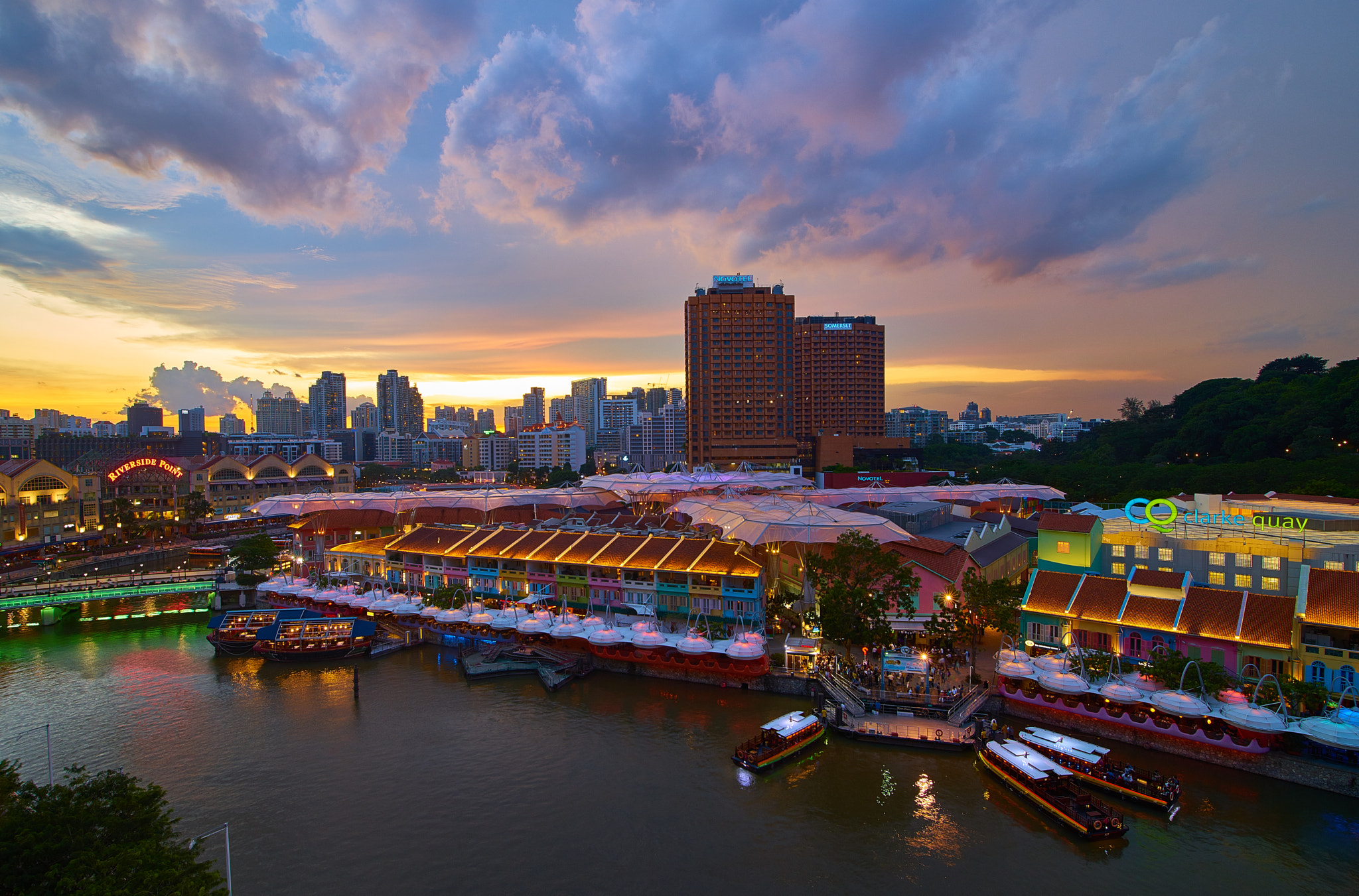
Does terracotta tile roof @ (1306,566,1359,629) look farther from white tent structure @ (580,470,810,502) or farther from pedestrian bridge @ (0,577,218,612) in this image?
pedestrian bridge @ (0,577,218,612)

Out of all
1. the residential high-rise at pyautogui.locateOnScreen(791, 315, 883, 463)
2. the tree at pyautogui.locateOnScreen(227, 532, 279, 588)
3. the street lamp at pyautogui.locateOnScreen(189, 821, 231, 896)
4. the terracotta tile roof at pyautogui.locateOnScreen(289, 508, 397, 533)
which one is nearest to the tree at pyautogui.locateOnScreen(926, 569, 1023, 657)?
the street lamp at pyautogui.locateOnScreen(189, 821, 231, 896)

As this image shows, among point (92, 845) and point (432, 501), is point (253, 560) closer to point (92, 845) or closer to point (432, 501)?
point (432, 501)

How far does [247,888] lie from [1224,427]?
76.6m

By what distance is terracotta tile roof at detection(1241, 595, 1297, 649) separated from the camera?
773 inches

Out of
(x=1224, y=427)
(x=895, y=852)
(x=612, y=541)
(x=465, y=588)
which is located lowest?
(x=895, y=852)

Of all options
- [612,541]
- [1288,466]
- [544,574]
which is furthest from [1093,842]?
[1288,466]

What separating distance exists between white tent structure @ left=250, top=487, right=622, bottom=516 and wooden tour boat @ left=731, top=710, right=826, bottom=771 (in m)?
38.0

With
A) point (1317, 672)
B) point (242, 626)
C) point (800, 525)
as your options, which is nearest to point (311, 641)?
point (242, 626)

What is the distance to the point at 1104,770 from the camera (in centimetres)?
1836

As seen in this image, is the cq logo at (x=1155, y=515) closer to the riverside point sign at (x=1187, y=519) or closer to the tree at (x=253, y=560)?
the riverside point sign at (x=1187, y=519)

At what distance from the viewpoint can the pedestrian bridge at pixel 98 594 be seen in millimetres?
36406

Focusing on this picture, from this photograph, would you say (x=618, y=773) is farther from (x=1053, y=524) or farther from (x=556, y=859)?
(x=1053, y=524)

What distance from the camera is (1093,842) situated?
16016mm

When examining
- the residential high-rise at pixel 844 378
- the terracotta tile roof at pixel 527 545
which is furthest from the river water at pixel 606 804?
the residential high-rise at pixel 844 378
